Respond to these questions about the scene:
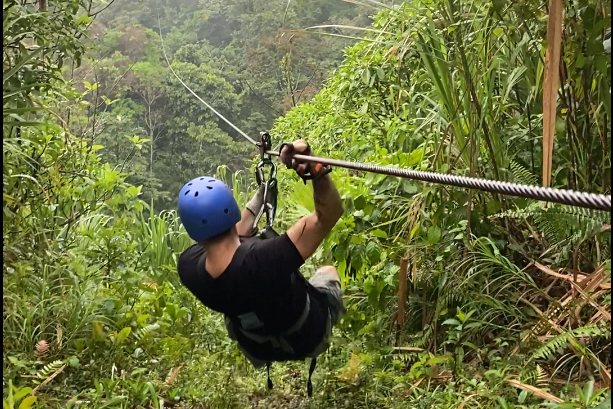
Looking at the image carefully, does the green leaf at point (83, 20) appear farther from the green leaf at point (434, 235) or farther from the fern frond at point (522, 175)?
the fern frond at point (522, 175)

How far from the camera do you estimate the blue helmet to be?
2.03 m

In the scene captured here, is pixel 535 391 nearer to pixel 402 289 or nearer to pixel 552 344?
pixel 552 344

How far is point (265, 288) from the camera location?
6.63 feet

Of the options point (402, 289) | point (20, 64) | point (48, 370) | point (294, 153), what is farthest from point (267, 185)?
point (48, 370)

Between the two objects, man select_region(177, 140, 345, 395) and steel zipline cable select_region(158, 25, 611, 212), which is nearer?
steel zipline cable select_region(158, 25, 611, 212)

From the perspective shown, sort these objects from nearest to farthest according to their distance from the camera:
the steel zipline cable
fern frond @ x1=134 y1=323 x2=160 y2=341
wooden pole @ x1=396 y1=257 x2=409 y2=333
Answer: the steel zipline cable
wooden pole @ x1=396 y1=257 x2=409 y2=333
fern frond @ x1=134 y1=323 x2=160 y2=341

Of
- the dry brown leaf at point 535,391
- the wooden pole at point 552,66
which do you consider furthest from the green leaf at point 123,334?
the wooden pole at point 552,66

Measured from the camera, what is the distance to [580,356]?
2398 mm

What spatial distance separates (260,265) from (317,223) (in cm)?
22

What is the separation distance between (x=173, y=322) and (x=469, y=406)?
69.5 inches

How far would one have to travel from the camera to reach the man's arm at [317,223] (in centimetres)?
197

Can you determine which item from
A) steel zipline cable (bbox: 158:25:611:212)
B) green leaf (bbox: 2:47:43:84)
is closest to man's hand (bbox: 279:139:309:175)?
steel zipline cable (bbox: 158:25:611:212)

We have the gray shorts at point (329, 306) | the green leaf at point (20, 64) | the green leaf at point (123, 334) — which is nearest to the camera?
the green leaf at point (20, 64)

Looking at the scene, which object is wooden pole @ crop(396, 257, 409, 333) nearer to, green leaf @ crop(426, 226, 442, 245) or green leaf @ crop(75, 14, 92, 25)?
green leaf @ crop(426, 226, 442, 245)
